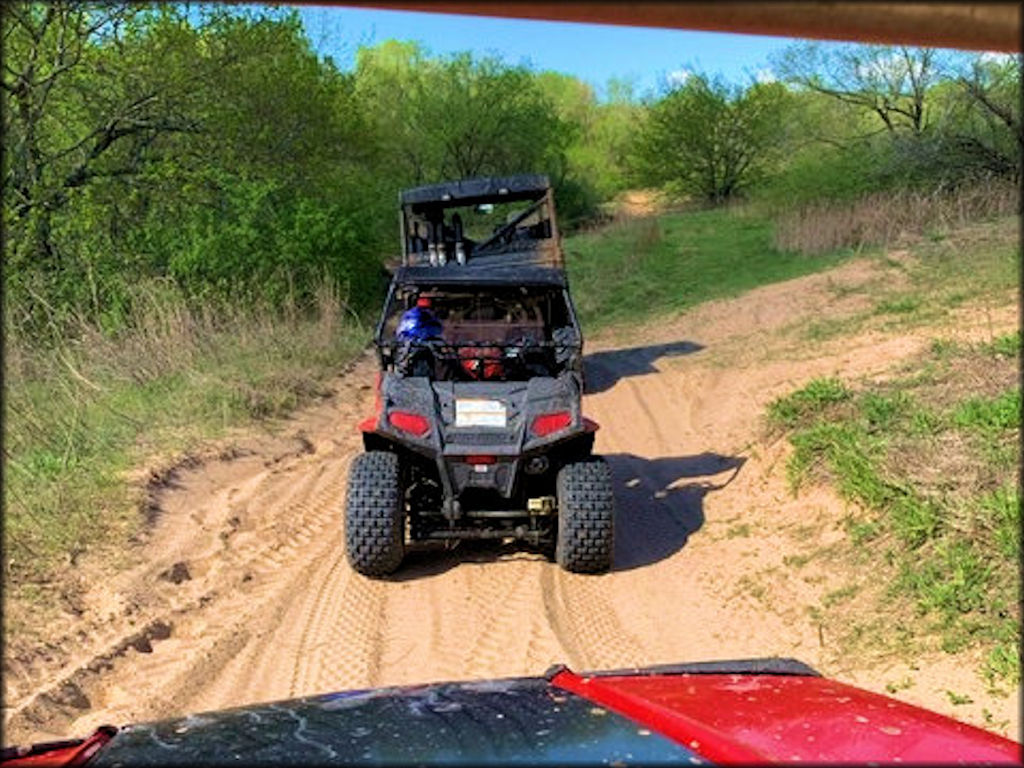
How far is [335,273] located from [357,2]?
612 inches

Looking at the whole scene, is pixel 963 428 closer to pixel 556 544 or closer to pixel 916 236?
pixel 556 544

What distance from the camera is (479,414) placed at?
6.28 metres

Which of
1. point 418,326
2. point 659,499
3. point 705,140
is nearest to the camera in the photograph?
point 418,326

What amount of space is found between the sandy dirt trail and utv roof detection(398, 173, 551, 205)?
403 cm

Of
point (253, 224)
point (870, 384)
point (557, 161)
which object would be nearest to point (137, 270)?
point (253, 224)

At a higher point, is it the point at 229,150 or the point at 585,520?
the point at 229,150

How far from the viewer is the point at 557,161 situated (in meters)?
40.9

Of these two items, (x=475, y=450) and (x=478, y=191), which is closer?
(x=475, y=450)

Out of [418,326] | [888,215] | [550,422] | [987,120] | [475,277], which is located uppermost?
[987,120]

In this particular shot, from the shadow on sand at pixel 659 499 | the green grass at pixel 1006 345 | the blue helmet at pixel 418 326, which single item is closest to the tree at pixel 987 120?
the green grass at pixel 1006 345

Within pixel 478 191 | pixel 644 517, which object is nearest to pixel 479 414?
pixel 644 517

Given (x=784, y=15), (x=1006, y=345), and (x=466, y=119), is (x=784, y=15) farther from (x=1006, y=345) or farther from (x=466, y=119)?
(x=466, y=119)

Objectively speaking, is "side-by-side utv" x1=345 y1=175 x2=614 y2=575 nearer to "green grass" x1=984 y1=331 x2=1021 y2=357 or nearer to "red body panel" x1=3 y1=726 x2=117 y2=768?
"green grass" x1=984 y1=331 x2=1021 y2=357

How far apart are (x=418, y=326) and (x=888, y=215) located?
1440cm
